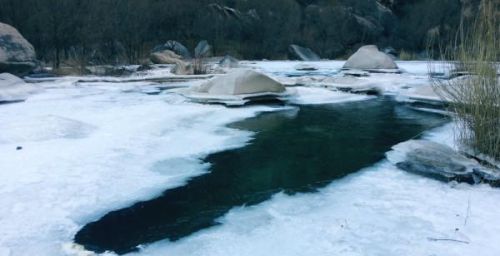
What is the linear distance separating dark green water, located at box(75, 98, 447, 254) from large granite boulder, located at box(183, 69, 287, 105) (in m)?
1.01

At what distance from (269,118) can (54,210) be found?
4.31 m

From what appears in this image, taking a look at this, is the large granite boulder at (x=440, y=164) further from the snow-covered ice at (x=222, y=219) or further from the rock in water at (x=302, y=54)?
the rock in water at (x=302, y=54)

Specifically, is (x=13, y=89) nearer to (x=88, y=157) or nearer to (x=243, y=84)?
(x=243, y=84)

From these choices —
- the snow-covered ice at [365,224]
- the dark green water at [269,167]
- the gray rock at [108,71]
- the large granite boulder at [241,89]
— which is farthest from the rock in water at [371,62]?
the snow-covered ice at [365,224]

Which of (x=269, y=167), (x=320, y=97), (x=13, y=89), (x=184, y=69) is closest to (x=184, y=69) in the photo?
(x=184, y=69)

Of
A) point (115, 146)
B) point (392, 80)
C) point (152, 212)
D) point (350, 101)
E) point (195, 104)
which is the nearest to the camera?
point (152, 212)

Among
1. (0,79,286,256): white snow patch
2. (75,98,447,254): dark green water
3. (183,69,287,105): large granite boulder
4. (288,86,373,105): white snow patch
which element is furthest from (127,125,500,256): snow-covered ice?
(288,86,373,105): white snow patch

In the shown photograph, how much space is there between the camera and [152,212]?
11.1ft

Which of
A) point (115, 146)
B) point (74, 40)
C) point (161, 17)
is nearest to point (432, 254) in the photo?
point (115, 146)

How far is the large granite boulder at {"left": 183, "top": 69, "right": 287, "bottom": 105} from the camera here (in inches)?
335

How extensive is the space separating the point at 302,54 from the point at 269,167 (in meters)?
22.4

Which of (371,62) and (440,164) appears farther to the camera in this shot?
(371,62)

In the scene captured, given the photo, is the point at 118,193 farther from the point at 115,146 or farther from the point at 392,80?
the point at 392,80

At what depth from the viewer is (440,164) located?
4.09 m
